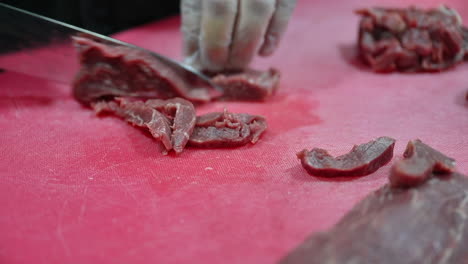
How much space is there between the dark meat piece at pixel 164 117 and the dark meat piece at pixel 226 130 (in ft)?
0.31

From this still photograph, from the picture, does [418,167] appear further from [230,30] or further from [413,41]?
[413,41]

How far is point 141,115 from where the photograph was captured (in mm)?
3809

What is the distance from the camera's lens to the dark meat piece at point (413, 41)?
512 cm

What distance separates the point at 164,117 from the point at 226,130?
21.4 inches

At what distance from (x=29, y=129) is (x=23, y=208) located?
1198mm

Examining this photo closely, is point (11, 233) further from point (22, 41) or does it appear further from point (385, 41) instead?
point (385, 41)

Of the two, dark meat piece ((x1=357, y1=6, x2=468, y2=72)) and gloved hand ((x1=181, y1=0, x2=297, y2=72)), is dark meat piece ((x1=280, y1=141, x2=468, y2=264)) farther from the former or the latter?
dark meat piece ((x1=357, y1=6, x2=468, y2=72))

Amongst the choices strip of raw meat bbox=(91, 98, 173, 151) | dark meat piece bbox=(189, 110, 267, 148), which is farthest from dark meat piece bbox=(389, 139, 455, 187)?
strip of raw meat bbox=(91, 98, 173, 151)

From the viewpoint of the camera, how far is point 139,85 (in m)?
4.27

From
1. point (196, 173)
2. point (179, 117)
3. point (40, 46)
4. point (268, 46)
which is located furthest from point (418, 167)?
point (40, 46)

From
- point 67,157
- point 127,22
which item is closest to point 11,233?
point 67,157

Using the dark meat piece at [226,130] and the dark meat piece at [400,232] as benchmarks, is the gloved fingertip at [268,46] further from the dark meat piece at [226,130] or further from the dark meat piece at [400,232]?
the dark meat piece at [400,232]

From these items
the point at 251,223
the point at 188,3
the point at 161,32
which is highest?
the point at 188,3

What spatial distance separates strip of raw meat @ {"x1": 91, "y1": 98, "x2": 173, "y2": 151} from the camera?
347cm
